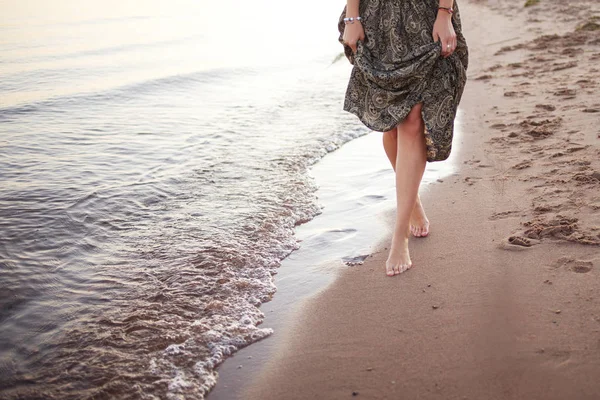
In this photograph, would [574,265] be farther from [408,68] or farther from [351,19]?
[351,19]

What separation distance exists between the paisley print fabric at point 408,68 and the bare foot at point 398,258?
434 mm

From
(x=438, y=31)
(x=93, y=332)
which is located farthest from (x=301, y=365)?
(x=438, y=31)

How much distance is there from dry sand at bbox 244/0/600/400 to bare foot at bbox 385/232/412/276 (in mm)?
45

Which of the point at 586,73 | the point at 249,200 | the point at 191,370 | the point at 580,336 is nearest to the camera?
the point at 580,336

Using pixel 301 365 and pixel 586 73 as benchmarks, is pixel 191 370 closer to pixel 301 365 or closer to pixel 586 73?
pixel 301 365

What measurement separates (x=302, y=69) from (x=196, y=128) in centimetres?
496

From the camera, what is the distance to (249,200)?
13.2 feet

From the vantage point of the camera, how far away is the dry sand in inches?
75.0

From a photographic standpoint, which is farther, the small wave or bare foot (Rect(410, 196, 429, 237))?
the small wave

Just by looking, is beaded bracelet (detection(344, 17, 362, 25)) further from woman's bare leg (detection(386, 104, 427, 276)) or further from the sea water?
Result: the sea water

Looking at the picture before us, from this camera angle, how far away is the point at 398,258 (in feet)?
9.15

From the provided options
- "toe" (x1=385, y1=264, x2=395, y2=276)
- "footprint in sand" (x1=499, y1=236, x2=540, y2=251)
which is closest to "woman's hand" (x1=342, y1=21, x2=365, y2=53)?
"toe" (x1=385, y1=264, x2=395, y2=276)

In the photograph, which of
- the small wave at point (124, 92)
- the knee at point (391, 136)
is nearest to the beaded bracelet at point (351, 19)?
the knee at point (391, 136)

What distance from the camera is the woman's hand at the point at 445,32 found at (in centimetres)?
254
